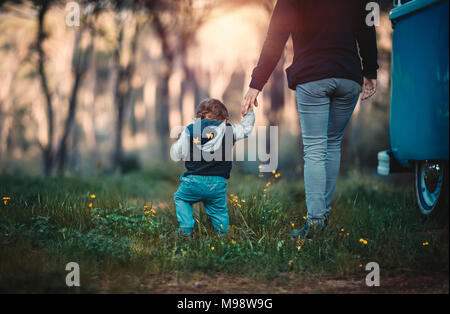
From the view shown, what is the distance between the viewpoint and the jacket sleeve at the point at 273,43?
3195mm

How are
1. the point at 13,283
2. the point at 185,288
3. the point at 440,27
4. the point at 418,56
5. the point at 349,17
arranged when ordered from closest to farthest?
the point at 13,283 < the point at 185,288 < the point at 440,27 < the point at 418,56 < the point at 349,17

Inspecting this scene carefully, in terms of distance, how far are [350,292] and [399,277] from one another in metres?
0.39

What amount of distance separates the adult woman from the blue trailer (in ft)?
1.24

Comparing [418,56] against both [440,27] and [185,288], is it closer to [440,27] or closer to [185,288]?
[440,27]

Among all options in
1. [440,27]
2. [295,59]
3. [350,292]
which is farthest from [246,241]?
[440,27]

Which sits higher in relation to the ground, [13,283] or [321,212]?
[321,212]

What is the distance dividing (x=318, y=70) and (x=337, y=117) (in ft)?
1.42

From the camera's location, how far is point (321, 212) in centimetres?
305

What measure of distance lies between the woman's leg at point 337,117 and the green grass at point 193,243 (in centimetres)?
43

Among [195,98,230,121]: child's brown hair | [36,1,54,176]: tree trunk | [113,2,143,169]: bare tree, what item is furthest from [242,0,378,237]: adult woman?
[113,2,143,169]: bare tree

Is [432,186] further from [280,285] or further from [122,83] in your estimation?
[122,83]

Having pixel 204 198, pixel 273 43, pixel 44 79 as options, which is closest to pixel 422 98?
pixel 273 43

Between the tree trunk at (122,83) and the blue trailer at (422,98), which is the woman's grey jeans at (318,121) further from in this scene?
the tree trunk at (122,83)

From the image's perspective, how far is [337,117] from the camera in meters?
3.21
